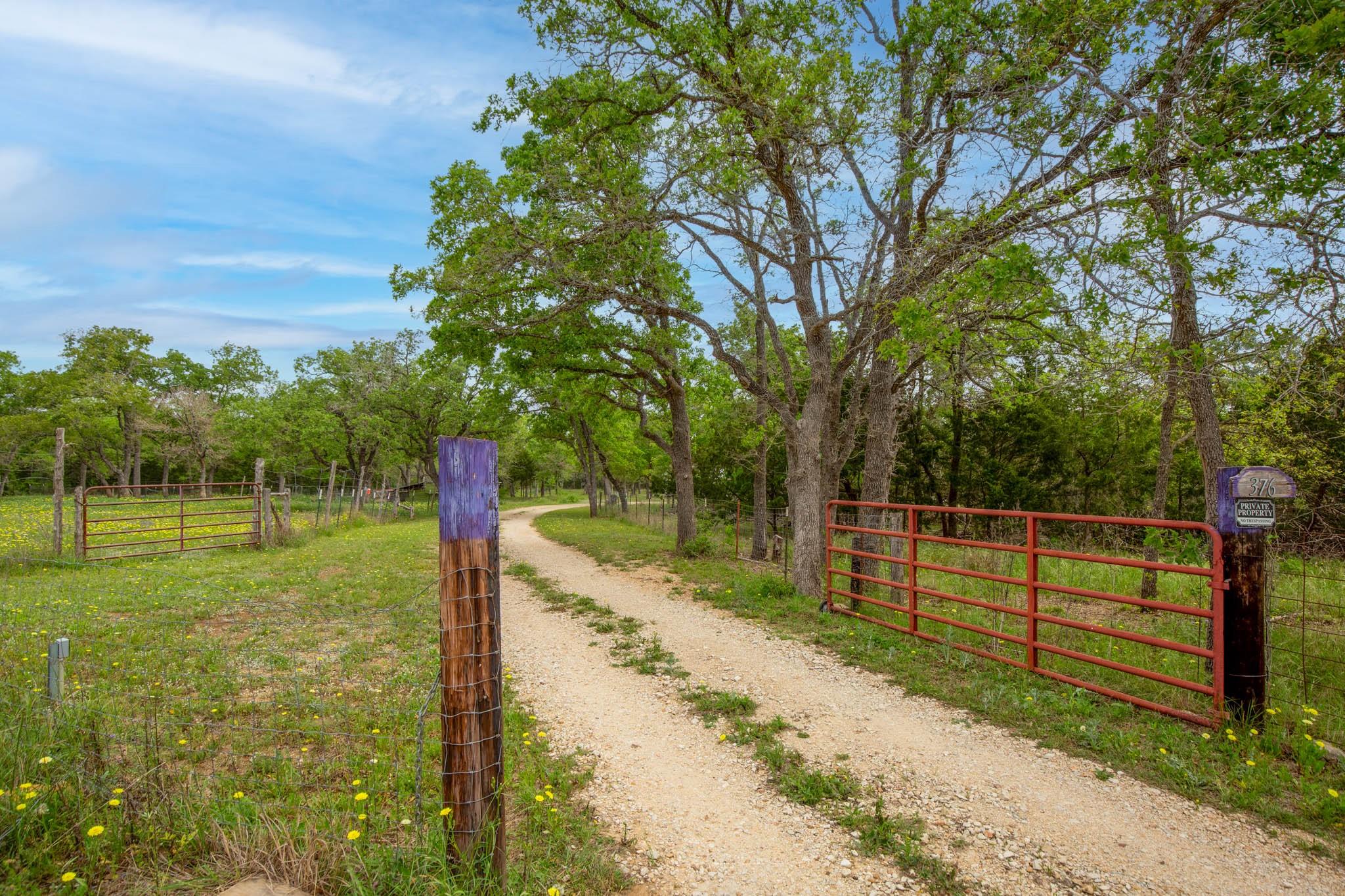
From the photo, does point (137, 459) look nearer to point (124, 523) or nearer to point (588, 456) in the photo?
point (124, 523)

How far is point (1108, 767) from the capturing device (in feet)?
14.4

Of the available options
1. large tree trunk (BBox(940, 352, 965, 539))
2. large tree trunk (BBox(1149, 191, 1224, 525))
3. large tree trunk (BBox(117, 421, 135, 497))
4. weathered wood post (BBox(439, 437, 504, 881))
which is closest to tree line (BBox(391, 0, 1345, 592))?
large tree trunk (BBox(1149, 191, 1224, 525))

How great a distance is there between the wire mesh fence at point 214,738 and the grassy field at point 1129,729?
439cm

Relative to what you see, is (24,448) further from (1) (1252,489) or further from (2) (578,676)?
(1) (1252,489)

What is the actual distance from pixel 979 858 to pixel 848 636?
4.26m

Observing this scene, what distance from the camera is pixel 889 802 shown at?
13.1 feet

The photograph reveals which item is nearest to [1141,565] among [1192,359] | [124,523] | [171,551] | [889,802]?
[889,802]

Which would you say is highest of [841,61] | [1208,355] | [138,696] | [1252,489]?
[841,61]

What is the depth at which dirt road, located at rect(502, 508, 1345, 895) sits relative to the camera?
3.27 meters

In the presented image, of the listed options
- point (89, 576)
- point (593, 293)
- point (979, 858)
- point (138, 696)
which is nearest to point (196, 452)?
point (89, 576)

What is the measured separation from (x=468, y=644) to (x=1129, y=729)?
5098mm

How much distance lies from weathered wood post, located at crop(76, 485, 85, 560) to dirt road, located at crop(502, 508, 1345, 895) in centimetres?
1200

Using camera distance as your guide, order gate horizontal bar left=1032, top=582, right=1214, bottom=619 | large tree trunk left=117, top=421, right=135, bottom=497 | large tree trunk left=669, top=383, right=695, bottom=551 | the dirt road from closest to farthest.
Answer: the dirt road → gate horizontal bar left=1032, top=582, right=1214, bottom=619 → large tree trunk left=669, top=383, right=695, bottom=551 → large tree trunk left=117, top=421, right=135, bottom=497

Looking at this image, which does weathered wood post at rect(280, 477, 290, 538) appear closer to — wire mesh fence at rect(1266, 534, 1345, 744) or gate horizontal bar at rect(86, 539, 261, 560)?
gate horizontal bar at rect(86, 539, 261, 560)
